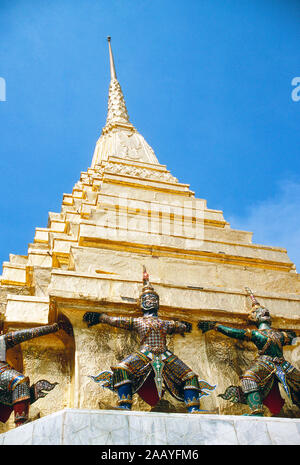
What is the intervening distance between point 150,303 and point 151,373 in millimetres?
988

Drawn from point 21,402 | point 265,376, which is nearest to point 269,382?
point 265,376

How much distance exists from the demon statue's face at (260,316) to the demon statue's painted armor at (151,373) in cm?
123

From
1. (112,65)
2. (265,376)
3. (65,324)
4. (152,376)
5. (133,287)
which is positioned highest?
(112,65)

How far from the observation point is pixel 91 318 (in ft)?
20.4

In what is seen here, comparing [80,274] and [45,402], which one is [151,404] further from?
[80,274]

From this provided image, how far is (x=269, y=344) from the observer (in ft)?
19.9

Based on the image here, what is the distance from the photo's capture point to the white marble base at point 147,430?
12.7ft

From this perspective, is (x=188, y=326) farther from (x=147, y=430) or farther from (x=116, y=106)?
(x=116, y=106)

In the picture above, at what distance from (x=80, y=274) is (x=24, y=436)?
302 cm

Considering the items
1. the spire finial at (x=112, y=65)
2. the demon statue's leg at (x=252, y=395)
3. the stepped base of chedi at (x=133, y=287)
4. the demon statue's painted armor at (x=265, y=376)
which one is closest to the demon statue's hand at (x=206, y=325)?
the demon statue's painted armor at (x=265, y=376)

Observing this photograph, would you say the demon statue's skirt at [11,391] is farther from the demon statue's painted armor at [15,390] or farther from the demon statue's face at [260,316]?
the demon statue's face at [260,316]

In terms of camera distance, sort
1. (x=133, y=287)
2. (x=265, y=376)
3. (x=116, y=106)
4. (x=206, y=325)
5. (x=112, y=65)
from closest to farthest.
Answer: (x=265, y=376) → (x=206, y=325) → (x=133, y=287) → (x=116, y=106) → (x=112, y=65)

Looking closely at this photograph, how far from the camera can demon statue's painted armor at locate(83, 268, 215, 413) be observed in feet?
17.6
